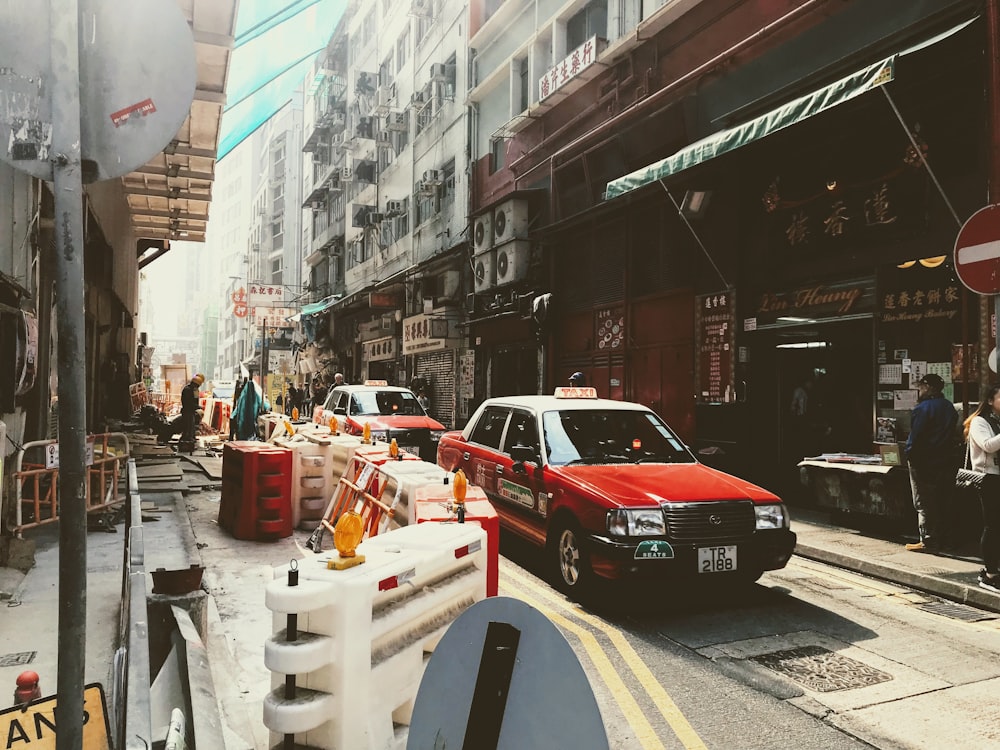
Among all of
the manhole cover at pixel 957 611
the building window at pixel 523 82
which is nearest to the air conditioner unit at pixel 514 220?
the building window at pixel 523 82

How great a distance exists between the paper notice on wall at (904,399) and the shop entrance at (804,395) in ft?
7.76

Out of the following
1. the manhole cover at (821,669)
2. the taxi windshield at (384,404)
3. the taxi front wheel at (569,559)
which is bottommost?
the manhole cover at (821,669)

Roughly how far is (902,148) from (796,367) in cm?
414

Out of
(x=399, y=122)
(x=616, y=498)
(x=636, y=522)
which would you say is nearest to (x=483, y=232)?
(x=399, y=122)

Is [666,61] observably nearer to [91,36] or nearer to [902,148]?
[902,148]

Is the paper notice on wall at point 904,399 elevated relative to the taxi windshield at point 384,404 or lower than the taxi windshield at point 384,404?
elevated

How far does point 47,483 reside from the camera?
779 centimetres

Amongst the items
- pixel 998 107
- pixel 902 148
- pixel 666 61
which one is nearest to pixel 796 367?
pixel 902 148

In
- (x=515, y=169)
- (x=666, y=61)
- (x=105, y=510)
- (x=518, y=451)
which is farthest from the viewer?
(x=515, y=169)

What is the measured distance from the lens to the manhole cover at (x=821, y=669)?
14.6ft

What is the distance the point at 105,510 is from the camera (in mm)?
8500

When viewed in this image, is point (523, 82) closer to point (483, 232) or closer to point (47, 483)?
point (483, 232)

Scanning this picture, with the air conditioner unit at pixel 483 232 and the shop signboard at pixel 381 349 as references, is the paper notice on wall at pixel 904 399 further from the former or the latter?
the shop signboard at pixel 381 349

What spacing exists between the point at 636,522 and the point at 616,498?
0.25 m
